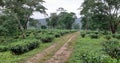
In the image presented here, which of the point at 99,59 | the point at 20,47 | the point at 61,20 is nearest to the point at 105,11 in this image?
the point at 20,47

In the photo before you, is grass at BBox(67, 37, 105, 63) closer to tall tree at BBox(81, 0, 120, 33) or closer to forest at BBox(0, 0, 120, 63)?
forest at BBox(0, 0, 120, 63)

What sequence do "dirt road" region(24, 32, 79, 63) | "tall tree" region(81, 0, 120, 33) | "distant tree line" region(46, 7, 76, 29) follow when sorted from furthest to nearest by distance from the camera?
"distant tree line" region(46, 7, 76, 29)
"tall tree" region(81, 0, 120, 33)
"dirt road" region(24, 32, 79, 63)

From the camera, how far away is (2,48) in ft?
80.0

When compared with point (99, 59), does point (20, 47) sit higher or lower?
lower

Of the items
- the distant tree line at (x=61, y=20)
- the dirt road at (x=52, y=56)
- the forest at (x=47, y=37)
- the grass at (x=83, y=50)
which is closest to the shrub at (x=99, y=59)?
the grass at (x=83, y=50)

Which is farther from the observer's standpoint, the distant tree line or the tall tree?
the distant tree line

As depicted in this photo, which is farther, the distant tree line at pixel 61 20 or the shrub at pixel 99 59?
the distant tree line at pixel 61 20

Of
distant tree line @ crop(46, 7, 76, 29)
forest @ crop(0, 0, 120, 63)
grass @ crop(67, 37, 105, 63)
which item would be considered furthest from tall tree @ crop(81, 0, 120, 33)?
distant tree line @ crop(46, 7, 76, 29)

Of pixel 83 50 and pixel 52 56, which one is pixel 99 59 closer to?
pixel 52 56

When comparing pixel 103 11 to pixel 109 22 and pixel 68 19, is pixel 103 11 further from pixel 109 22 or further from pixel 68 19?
pixel 68 19

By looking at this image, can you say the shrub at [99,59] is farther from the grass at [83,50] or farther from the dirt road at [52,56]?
the dirt road at [52,56]

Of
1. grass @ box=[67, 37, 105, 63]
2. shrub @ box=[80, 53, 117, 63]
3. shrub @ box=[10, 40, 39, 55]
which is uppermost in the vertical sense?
shrub @ box=[80, 53, 117, 63]

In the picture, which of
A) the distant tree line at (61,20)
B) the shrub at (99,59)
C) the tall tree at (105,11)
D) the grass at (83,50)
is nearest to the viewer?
the shrub at (99,59)

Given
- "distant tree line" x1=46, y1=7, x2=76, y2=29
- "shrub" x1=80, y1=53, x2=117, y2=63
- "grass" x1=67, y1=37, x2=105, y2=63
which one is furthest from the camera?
"distant tree line" x1=46, y1=7, x2=76, y2=29
